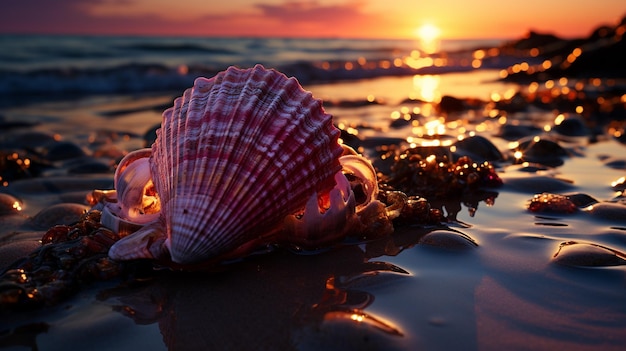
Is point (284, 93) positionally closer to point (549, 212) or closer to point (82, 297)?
point (82, 297)

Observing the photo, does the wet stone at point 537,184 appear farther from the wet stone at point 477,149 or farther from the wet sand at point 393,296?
the wet stone at point 477,149

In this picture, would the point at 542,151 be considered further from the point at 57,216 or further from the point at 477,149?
the point at 57,216

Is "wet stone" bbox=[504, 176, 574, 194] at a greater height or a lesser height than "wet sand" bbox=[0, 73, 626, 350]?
greater

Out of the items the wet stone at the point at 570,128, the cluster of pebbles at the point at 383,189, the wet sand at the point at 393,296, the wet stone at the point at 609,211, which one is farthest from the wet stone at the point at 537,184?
the wet stone at the point at 570,128

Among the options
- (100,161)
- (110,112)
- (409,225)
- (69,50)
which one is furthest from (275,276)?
(69,50)

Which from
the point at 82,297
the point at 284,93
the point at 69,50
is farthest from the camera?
the point at 69,50

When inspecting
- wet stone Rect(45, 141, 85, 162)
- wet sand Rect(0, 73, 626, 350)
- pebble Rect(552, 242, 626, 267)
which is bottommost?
wet sand Rect(0, 73, 626, 350)

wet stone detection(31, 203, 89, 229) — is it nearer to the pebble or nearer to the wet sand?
the wet sand

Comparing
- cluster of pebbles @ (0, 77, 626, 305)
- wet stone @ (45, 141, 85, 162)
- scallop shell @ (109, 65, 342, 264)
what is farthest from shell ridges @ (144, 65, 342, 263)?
wet stone @ (45, 141, 85, 162)
